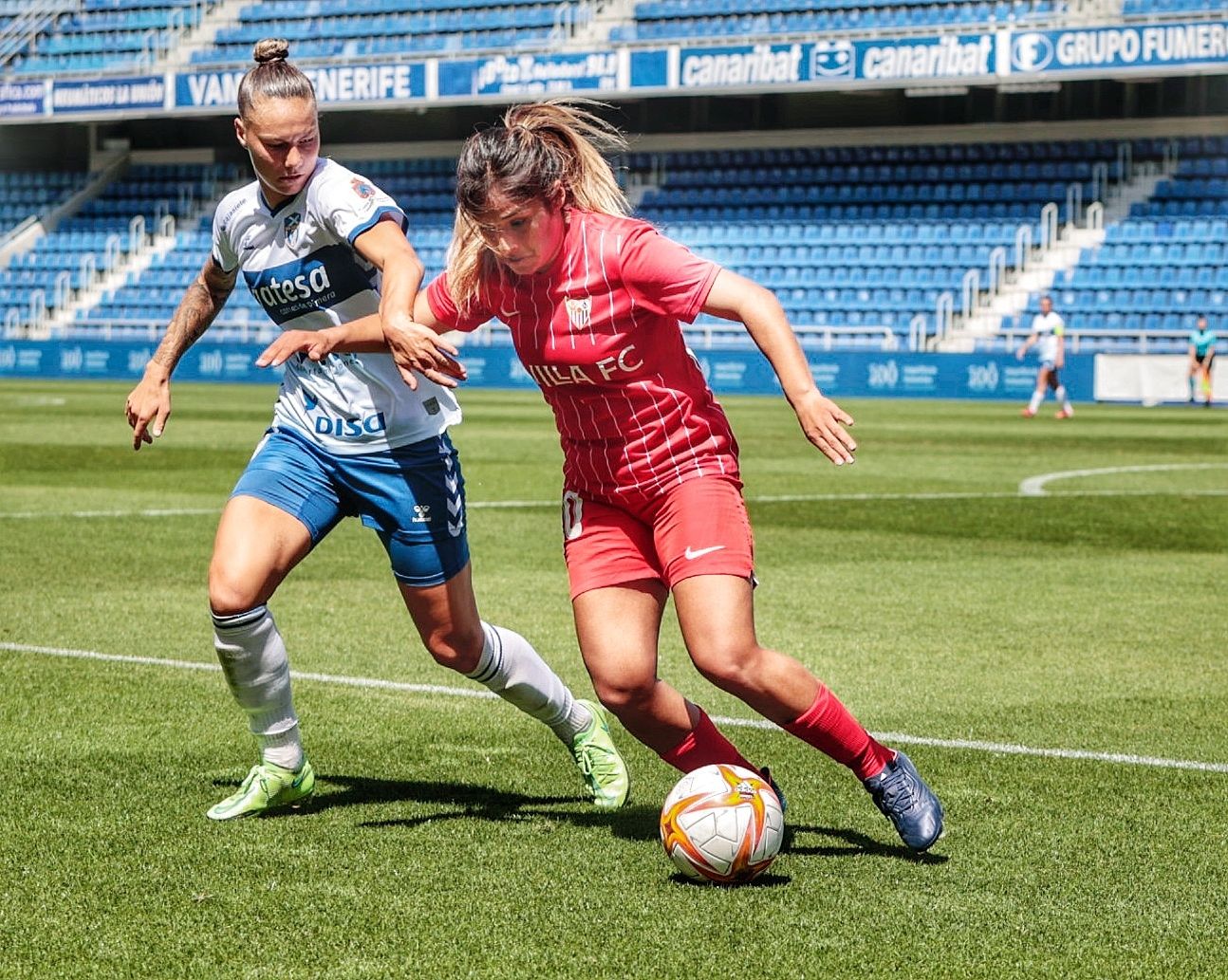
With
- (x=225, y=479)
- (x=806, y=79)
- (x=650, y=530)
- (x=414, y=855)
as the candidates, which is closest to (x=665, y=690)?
(x=650, y=530)

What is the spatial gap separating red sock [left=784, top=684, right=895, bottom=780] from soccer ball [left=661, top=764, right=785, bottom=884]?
0.71 feet

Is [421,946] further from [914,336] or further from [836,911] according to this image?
[914,336]

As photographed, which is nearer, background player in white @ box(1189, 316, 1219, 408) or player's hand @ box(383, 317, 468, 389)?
player's hand @ box(383, 317, 468, 389)

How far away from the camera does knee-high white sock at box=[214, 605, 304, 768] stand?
16.9 ft

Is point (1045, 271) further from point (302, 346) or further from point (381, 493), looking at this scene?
point (302, 346)

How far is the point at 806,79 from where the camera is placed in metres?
38.6

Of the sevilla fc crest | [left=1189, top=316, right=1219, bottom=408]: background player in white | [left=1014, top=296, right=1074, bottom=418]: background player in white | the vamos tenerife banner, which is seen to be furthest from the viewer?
the vamos tenerife banner

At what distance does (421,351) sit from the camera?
4.57 m

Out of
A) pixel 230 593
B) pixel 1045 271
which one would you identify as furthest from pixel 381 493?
pixel 1045 271

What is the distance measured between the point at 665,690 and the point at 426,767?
1.19 m

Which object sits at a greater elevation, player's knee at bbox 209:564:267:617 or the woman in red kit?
the woman in red kit

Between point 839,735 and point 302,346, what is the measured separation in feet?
5.73

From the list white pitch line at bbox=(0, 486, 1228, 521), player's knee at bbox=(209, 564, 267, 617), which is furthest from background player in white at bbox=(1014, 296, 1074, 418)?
player's knee at bbox=(209, 564, 267, 617)

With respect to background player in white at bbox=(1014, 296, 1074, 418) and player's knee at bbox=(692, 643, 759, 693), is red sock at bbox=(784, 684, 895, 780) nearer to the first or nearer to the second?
player's knee at bbox=(692, 643, 759, 693)
